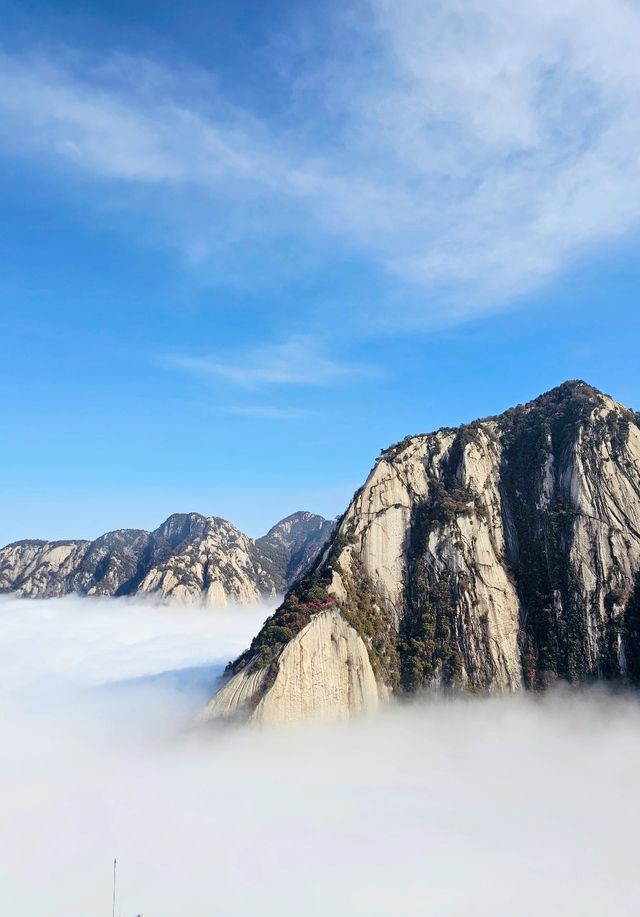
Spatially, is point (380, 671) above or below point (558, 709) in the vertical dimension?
above

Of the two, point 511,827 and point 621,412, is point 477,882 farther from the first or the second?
point 621,412

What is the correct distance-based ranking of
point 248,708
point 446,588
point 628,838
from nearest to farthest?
point 628,838
point 248,708
point 446,588

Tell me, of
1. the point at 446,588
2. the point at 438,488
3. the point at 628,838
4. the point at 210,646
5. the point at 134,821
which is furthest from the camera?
the point at 210,646

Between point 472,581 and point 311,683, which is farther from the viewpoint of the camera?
point 472,581

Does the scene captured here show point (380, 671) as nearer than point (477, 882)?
No

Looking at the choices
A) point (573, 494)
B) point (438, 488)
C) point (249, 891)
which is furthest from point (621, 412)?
point (249, 891)

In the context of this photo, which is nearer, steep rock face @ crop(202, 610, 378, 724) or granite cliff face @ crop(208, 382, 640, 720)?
steep rock face @ crop(202, 610, 378, 724)

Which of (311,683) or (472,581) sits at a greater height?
(472,581)

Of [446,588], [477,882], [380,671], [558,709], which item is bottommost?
[477,882]
